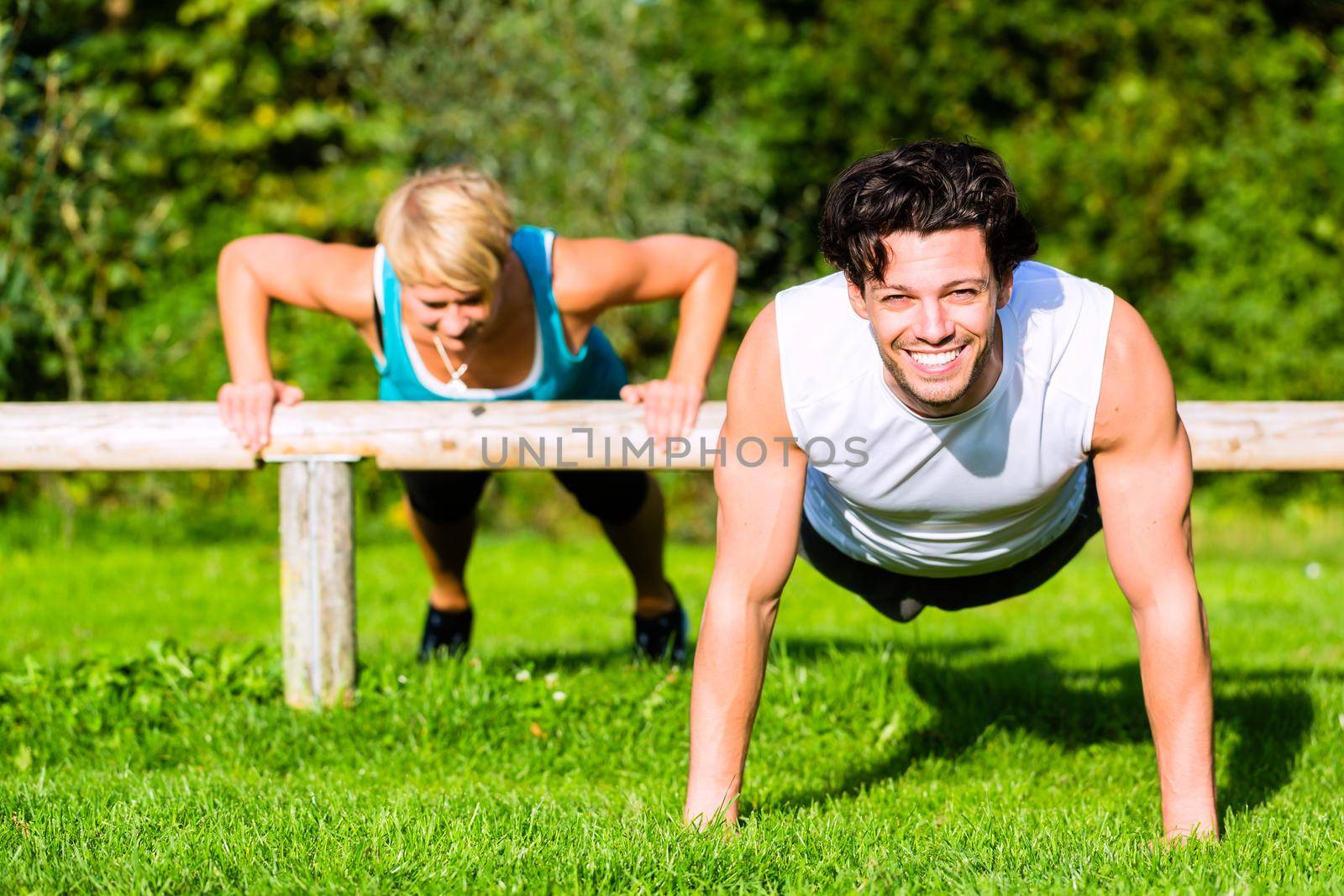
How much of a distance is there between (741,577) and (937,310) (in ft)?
2.39

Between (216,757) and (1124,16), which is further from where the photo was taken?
(1124,16)

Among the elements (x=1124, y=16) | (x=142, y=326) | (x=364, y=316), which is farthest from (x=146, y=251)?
(x=1124, y=16)

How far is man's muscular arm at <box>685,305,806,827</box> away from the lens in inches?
112

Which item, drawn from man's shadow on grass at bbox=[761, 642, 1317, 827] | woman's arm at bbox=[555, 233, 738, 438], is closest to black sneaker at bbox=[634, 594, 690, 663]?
man's shadow on grass at bbox=[761, 642, 1317, 827]

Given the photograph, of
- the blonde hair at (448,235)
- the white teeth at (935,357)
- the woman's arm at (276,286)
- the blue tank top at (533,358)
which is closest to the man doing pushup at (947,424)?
the white teeth at (935,357)

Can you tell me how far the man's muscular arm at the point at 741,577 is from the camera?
2846 millimetres

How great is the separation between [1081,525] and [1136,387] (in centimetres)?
77

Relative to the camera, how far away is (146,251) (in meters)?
7.83

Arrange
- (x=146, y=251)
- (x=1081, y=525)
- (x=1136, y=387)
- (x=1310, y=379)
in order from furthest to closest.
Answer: (x=1310, y=379) < (x=146, y=251) < (x=1081, y=525) < (x=1136, y=387)

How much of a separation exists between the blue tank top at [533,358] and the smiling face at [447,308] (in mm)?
163

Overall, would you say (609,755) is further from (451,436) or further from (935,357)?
(935,357)

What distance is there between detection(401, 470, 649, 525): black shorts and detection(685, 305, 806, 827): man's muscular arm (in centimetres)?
155

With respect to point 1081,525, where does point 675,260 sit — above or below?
above

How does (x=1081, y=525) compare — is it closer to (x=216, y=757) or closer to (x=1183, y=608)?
(x=1183, y=608)
